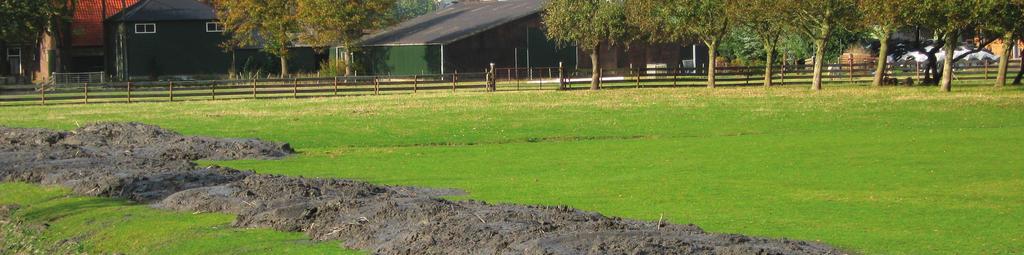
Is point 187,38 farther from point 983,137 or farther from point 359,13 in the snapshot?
point 983,137

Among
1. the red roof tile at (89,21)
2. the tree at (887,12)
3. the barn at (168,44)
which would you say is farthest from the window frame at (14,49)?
the tree at (887,12)

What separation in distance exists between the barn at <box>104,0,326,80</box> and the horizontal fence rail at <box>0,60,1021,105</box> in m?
14.0

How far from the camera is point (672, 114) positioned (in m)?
37.2

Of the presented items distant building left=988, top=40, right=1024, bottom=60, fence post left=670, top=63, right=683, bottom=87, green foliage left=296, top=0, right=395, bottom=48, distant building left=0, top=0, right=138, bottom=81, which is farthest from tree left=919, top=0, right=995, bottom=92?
distant building left=0, top=0, right=138, bottom=81

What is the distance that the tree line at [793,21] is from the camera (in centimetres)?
4650

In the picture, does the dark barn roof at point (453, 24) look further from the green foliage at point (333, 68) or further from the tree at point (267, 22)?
the tree at point (267, 22)

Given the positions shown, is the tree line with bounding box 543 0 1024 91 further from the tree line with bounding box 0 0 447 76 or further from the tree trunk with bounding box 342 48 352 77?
the tree trunk with bounding box 342 48 352 77

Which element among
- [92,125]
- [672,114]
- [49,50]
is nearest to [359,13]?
[49,50]

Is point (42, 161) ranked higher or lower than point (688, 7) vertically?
lower

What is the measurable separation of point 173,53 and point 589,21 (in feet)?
98.6

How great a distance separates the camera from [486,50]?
246ft

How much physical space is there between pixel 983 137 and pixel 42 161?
17556 mm

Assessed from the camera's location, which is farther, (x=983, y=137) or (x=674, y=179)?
(x=983, y=137)

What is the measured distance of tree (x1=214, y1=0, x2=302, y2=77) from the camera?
72.6m
